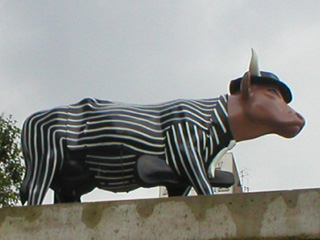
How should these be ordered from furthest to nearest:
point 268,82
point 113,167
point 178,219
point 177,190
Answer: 1. point 268,82
2. point 177,190
3. point 113,167
4. point 178,219

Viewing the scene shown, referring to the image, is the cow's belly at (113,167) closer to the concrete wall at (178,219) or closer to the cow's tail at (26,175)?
the cow's tail at (26,175)

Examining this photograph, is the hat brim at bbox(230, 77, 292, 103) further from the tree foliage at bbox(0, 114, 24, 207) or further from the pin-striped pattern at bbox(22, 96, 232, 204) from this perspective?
the tree foliage at bbox(0, 114, 24, 207)

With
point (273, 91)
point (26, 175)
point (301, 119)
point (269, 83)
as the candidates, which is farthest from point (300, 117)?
point (26, 175)

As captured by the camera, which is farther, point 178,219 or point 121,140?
point 121,140

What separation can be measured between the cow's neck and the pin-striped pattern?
4.8 inches

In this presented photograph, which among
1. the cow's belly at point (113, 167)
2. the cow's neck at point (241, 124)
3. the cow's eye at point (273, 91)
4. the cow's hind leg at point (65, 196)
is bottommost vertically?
the cow's hind leg at point (65, 196)

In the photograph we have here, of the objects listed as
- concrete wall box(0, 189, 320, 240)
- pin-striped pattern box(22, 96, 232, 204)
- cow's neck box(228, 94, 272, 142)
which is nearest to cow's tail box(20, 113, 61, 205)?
pin-striped pattern box(22, 96, 232, 204)

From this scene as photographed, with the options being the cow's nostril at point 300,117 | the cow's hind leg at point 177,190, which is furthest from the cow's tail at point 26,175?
the cow's nostril at point 300,117

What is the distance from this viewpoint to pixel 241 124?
34.7 ft

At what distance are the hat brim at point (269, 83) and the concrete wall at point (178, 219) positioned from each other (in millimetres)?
4193

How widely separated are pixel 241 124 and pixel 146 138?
149 centimetres

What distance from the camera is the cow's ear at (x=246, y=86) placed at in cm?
1058

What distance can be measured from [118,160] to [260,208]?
370 centimetres

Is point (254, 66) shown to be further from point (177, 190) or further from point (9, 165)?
point (9, 165)
